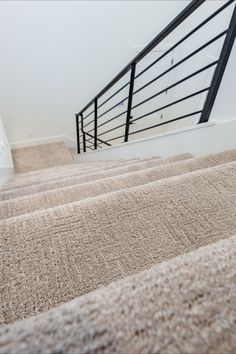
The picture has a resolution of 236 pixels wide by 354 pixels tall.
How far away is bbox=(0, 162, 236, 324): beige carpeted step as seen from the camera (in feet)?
1.46

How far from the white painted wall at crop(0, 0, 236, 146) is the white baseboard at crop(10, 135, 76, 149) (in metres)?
0.07

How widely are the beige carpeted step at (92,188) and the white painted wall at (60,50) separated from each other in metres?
3.20

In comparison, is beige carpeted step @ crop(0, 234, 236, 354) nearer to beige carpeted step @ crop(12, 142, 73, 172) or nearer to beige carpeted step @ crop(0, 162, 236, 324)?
beige carpeted step @ crop(0, 162, 236, 324)

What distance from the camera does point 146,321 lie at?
267mm

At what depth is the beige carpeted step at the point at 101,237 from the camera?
45 cm

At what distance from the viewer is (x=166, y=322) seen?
0.26 m

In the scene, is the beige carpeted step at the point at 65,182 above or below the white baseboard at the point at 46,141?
above

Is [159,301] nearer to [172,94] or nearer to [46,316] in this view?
[46,316]

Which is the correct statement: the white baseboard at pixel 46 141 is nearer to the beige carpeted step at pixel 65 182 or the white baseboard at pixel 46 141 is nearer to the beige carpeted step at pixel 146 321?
the beige carpeted step at pixel 65 182

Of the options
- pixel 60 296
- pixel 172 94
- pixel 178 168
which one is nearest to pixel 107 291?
pixel 60 296

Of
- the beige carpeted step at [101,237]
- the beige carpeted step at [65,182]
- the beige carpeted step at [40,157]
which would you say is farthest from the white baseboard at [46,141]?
the beige carpeted step at [101,237]

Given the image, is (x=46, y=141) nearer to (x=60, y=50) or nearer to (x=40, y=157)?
(x=40, y=157)

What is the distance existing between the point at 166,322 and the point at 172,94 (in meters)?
4.51

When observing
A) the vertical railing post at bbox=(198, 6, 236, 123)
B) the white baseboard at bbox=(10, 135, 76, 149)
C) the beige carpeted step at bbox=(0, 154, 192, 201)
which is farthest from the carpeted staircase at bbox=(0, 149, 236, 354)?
the white baseboard at bbox=(10, 135, 76, 149)
